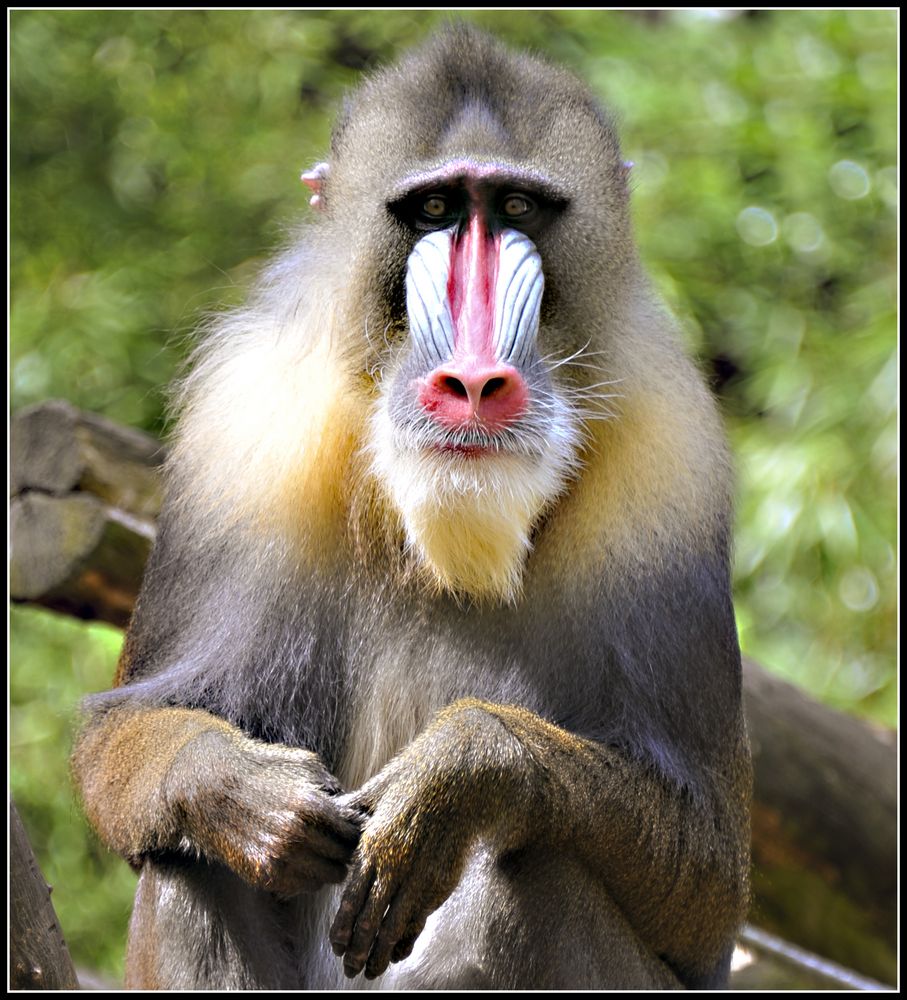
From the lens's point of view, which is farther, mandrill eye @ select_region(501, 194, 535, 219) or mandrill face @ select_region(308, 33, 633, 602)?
mandrill eye @ select_region(501, 194, 535, 219)

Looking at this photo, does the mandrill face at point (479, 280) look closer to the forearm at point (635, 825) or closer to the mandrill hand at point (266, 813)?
the forearm at point (635, 825)

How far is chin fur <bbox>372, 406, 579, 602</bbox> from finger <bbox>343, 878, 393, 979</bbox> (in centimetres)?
63

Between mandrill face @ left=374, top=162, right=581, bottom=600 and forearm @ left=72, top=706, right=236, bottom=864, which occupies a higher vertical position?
mandrill face @ left=374, top=162, right=581, bottom=600

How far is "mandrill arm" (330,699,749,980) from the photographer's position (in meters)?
2.64

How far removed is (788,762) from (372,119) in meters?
2.85

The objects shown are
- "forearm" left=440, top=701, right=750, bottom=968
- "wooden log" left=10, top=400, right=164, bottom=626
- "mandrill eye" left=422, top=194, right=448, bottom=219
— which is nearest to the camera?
"forearm" left=440, top=701, right=750, bottom=968

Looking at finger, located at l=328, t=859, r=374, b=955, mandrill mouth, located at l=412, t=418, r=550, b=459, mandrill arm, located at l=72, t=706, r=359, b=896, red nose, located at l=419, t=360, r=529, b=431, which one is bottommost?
finger, located at l=328, t=859, r=374, b=955

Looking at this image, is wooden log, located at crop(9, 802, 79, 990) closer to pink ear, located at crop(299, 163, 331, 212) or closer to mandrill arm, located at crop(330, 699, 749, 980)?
mandrill arm, located at crop(330, 699, 749, 980)

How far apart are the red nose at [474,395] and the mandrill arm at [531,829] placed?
55 centimetres

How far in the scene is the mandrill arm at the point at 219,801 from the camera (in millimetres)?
2652

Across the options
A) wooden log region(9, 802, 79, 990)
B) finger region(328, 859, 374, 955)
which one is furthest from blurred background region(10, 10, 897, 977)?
wooden log region(9, 802, 79, 990)

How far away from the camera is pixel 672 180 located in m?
8.62

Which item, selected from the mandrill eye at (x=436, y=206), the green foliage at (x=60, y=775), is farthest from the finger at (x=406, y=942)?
the green foliage at (x=60, y=775)

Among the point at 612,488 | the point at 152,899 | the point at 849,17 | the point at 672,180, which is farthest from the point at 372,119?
the point at 849,17
